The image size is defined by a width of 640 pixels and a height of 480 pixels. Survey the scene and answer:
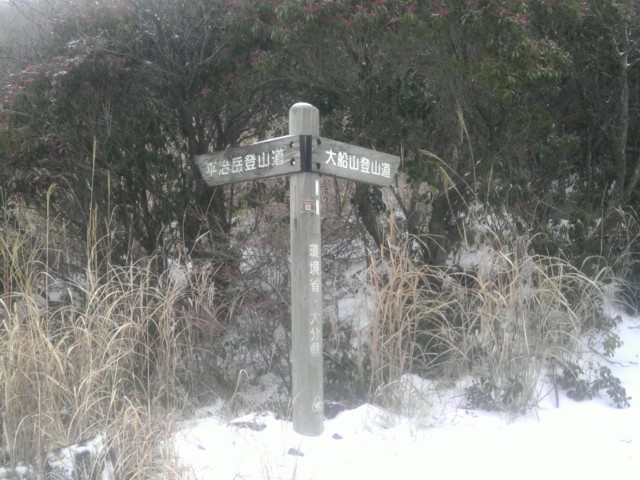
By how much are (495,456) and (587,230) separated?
3.42 meters

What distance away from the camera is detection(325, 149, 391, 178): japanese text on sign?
163 inches

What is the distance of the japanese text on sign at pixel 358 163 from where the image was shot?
4137 mm

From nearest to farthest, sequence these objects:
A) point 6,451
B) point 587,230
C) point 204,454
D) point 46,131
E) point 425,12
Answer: point 6,451, point 204,454, point 425,12, point 46,131, point 587,230

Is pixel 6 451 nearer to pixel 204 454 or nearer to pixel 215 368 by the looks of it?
pixel 204 454

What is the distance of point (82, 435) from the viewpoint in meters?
3.64

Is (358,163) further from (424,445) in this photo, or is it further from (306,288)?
(424,445)

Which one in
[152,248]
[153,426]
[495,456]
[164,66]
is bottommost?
[495,456]

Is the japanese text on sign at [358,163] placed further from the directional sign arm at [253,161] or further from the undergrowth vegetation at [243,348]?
the undergrowth vegetation at [243,348]

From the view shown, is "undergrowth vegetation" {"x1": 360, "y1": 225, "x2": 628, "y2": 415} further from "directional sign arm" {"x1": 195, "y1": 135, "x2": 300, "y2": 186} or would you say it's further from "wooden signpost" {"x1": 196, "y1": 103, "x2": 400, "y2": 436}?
"directional sign arm" {"x1": 195, "y1": 135, "x2": 300, "y2": 186}

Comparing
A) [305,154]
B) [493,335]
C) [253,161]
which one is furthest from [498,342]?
[253,161]

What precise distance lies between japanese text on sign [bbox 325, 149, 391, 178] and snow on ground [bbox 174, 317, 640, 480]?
1505mm

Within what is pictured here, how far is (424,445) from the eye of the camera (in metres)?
4.24

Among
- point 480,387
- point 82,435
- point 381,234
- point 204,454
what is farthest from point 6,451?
point 381,234

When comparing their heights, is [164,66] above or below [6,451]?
above
